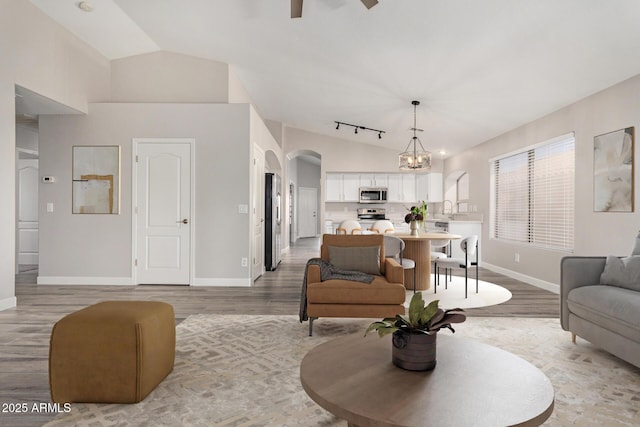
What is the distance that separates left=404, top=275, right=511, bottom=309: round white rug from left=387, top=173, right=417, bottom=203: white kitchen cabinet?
4.42 m

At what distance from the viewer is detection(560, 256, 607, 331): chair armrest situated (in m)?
3.20

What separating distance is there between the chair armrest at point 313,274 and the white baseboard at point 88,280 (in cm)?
342

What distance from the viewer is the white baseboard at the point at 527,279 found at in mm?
5236

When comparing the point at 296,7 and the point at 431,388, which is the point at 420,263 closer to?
the point at 296,7

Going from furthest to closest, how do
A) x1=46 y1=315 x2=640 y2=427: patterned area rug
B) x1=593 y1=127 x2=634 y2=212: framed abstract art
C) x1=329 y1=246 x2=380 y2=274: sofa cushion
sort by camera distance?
1. x1=593 y1=127 x2=634 y2=212: framed abstract art
2. x1=329 y1=246 x2=380 y2=274: sofa cushion
3. x1=46 y1=315 x2=640 y2=427: patterned area rug

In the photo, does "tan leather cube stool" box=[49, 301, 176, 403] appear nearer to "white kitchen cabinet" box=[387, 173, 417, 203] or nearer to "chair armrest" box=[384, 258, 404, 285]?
"chair armrest" box=[384, 258, 404, 285]

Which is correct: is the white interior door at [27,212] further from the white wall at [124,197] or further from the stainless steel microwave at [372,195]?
the stainless steel microwave at [372,195]

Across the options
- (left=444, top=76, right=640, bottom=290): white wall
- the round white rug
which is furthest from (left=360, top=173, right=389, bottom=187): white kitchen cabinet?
the round white rug

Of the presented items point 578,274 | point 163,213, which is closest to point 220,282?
point 163,213

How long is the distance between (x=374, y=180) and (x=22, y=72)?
7490mm

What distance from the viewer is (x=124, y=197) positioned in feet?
18.5

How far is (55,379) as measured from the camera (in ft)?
7.09

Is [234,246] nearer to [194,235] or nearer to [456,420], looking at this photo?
[194,235]

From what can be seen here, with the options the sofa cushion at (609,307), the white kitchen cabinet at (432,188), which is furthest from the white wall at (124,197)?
the white kitchen cabinet at (432,188)
